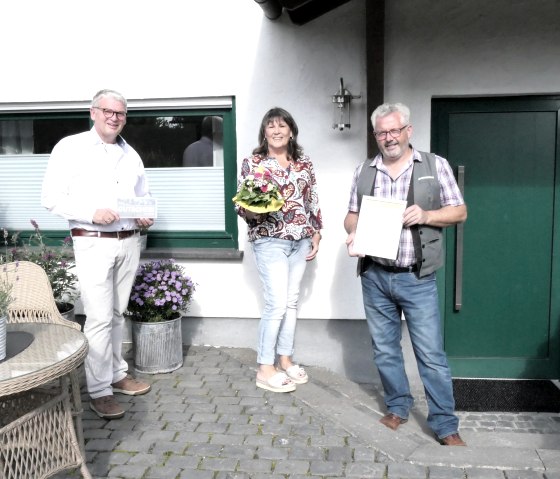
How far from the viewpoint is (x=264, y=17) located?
4.93 meters

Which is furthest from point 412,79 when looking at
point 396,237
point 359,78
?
point 396,237

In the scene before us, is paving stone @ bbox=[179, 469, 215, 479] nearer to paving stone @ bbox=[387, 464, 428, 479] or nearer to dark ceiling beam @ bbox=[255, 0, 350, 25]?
paving stone @ bbox=[387, 464, 428, 479]

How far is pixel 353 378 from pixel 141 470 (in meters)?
2.38

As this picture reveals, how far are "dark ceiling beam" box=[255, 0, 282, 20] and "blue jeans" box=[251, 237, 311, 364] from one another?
1693 millimetres

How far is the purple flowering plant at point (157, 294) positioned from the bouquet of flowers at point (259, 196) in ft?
3.71

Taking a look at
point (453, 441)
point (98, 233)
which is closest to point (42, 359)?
point (98, 233)

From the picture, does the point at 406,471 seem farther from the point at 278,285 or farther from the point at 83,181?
the point at 83,181

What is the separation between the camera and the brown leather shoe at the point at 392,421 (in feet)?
12.5

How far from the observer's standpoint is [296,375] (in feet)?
14.7

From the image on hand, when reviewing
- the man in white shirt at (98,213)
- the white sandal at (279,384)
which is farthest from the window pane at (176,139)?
the white sandal at (279,384)

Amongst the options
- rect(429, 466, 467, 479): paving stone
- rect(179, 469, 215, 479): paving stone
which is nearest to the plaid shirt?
rect(429, 466, 467, 479): paving stone

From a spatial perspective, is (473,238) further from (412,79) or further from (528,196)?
(412,79)

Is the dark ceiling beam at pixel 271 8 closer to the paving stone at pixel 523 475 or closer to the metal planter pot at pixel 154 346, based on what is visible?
the metal planter pot at pixel 154 346

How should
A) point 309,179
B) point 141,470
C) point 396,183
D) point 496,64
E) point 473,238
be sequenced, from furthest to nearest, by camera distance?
point 473,238 → point 496,64 → point 309,179 → point 396,183 → point 141,470
